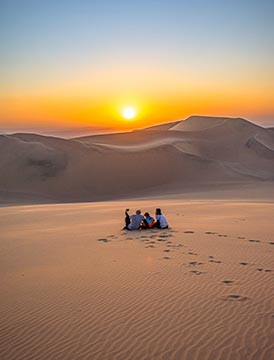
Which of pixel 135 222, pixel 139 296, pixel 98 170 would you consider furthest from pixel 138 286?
pixel 98 170

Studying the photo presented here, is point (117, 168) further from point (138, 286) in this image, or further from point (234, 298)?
point (234, 298)

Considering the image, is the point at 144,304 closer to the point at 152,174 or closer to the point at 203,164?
the point at 152,174

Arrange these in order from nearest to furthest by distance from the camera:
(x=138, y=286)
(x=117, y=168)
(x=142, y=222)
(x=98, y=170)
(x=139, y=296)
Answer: (x=139, y=296) < (x=138, y=286) < (x=142, y=222) < (x=98, y=170) < (x=117, y=168)

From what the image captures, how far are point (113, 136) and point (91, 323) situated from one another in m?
67.1

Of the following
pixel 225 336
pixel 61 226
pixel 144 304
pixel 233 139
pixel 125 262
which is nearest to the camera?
pixel 225 336

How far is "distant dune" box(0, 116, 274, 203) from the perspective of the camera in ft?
132

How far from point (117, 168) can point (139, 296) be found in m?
39.7

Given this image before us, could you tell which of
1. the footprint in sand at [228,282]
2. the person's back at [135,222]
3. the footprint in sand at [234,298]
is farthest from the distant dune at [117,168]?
the footprint in sand at [234,298]

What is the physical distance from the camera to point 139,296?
6570mm

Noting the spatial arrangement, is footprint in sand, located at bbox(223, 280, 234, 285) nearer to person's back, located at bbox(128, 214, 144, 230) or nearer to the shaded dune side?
person's back, located at bbox(128, 214, 144, 230)

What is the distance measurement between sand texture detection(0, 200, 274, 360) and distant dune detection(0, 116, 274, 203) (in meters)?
26.2

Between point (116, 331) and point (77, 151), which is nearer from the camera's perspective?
point (116, 331)

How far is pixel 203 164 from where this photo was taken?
47250 millimetres

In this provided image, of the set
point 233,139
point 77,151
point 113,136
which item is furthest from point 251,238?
point 113,136
